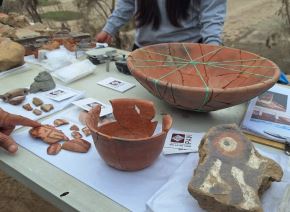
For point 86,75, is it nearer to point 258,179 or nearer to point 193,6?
point 193,6

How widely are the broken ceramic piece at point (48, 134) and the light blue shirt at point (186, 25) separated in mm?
815

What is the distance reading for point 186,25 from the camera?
1593 millimetres

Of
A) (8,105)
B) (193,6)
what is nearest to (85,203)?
(8,105)

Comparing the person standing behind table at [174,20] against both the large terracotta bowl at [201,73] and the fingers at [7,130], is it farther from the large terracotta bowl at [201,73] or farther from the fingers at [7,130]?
the fingers at [7,130]

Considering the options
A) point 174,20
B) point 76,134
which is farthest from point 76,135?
point 174,20

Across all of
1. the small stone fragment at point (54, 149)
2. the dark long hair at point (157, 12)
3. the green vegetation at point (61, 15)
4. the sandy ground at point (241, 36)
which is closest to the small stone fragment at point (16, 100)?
the small stone fragment at point (54, 149)

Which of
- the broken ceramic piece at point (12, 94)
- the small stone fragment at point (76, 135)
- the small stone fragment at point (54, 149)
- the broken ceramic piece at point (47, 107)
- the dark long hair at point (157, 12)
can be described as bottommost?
the small stone fragment at point (54, 149)

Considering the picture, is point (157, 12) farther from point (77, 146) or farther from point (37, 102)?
point (77, 146)

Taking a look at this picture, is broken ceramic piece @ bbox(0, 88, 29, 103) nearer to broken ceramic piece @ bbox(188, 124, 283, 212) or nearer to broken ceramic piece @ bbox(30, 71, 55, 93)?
broken ceramic piece @ bbox(30, 71, 55, 93)

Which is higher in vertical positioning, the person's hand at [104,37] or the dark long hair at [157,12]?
the dark long hair at [157,12]

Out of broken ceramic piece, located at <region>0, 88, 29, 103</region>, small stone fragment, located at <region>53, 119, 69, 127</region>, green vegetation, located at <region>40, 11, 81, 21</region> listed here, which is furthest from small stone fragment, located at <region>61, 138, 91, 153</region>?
green vegetation, located at <region>40, 11, 81, 21</region>

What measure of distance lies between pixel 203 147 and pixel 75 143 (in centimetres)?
33

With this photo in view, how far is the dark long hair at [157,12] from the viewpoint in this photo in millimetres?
1502

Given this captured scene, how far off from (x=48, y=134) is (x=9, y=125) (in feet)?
0.33
